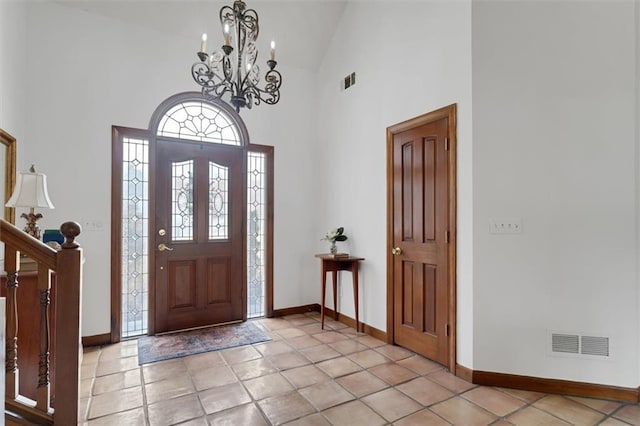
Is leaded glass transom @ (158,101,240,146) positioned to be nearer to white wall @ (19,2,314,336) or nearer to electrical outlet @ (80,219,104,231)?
white wall @ (19,2,314,336)

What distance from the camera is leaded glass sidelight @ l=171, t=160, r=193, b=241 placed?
12.6 ft

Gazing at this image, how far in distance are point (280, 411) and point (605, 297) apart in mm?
2448

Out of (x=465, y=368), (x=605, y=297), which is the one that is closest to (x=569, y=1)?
(x=605, y=297)

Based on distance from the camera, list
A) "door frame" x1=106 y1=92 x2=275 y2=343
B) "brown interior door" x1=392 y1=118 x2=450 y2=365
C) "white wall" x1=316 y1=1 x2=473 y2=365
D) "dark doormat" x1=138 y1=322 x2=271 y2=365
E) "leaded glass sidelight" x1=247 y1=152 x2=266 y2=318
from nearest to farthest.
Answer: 1. "white wall" x1=316 y1=1 x2=473 y2=365
2. "brown interior door" x1=392 y1=118 x2=450 y2=365
3. "dark doormat" x1=138 y1=322 x2=271 y2=365
4. "door frame" x1=106 y1=92 x2=275 y2=343
5. "leaded glass sidelight" x1=247 y1=152 x2=266 y2=318

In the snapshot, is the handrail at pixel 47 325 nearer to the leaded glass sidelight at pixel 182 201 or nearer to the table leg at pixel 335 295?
the leaded glass sidelight at pixel 182 201

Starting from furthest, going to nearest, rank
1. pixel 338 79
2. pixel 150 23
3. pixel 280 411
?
pixel 338 79
pixel 150 23
pixel 280 411

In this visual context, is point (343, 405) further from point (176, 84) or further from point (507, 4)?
point (176, 84)

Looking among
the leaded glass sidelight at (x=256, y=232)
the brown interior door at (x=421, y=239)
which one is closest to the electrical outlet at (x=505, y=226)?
the brown interior door at (x=421, y=239)

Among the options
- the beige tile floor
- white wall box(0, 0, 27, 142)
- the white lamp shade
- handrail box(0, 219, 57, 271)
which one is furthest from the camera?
white wall box(0, 0, 27, 142)

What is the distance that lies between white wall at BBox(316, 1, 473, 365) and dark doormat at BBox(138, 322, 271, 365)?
1199mm

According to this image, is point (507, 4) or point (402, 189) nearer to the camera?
point (507, 4)

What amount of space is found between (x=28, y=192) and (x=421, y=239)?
313cm

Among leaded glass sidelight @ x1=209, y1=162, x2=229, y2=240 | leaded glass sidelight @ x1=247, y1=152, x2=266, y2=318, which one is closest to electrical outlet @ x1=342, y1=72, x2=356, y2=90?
leaded glass sidelight @ x1=247, y1=152, x2=266, y2=318

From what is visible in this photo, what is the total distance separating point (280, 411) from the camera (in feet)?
7.42
